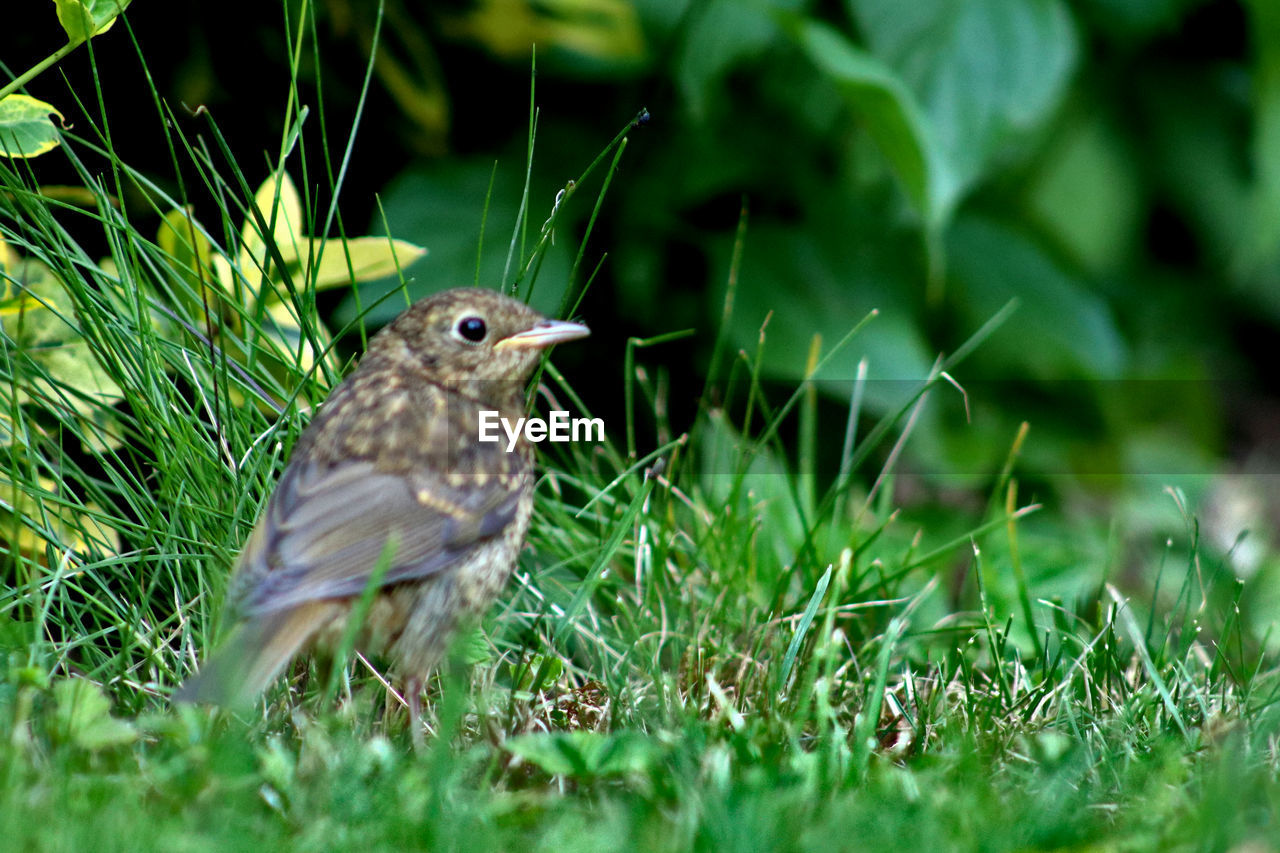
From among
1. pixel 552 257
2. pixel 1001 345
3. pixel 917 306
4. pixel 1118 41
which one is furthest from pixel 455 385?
pixel 1118 41

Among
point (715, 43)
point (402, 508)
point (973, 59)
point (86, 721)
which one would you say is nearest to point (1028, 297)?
point (973, 59)

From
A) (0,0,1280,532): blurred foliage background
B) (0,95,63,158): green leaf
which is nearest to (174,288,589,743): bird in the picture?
(0,95,63,158): green leaf

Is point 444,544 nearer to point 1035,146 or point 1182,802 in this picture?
point 1182,802

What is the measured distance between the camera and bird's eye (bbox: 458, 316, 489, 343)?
2.53 meters

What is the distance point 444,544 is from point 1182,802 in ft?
3.98

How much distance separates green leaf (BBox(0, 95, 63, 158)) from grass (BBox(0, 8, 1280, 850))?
5 centimetres

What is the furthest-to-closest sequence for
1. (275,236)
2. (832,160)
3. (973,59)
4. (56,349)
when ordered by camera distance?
(832,160)
(973,59)
(275,236)
(56,349)

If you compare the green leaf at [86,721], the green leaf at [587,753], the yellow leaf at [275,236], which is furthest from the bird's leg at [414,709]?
the yellow leaf at [275,236]

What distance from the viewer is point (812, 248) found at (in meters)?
4.09

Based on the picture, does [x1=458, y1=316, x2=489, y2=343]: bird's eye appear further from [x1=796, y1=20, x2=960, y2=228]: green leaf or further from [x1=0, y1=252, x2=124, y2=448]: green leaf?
[x1=796, y1=20, x2=960, y2=228]: green leaf

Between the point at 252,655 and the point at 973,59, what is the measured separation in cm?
261

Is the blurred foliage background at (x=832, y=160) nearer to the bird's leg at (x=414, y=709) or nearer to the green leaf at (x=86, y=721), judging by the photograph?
the bird's leg at (x=414, y=709)

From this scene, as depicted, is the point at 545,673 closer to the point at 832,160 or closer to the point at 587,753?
the point at 587,753

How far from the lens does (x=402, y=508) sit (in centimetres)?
233
